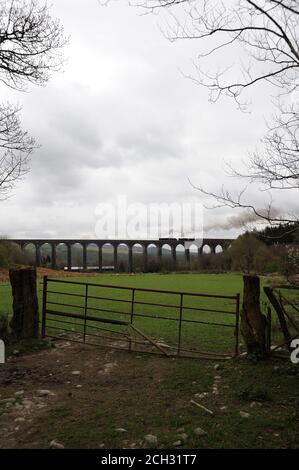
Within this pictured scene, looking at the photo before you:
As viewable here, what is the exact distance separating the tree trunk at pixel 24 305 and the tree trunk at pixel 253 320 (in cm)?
442

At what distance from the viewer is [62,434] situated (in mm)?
4082

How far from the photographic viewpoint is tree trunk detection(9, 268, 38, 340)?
8219mm

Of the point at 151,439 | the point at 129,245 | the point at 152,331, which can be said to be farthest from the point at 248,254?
the point at 151,439

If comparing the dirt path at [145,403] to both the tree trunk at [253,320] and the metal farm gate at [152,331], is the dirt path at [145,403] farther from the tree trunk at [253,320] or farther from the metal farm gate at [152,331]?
the metal farm gate at [152,331]

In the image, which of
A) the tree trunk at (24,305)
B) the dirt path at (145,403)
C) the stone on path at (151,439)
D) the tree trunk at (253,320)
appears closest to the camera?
the stone on path at (151,439)

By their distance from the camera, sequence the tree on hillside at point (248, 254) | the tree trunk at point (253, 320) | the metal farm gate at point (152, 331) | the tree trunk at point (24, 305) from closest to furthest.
Answer: the tree trunk at point (253, 320) < the metal farm gate at point (152, 331) < the tree trunk at point (24, 305) < the tree on hillside at point (248, 254)

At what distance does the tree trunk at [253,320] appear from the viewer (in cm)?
646

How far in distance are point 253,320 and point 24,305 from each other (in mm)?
4740

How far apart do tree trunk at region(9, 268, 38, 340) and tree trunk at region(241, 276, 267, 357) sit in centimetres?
442

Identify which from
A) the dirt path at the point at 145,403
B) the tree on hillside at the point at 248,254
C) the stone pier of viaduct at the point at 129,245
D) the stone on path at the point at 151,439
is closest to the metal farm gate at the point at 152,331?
the dirt path at the point at 145,403

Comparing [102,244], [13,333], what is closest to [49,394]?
[13,333]

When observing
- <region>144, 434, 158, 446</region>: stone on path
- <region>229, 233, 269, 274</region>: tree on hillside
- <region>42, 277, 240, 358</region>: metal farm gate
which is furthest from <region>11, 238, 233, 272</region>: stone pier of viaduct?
<region>144, 434, 158, 446</region>: stone on path

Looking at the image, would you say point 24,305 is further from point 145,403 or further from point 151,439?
point 151,439

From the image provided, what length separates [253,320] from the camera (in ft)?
21.5
